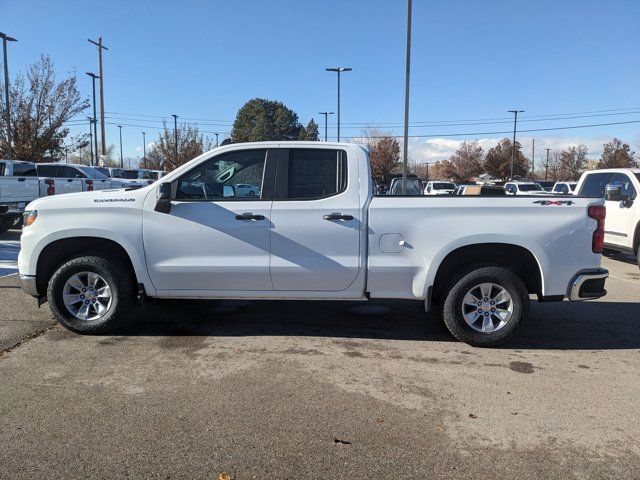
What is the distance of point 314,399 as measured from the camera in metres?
3.97

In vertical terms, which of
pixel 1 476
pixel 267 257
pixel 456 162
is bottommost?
pixel 1 476

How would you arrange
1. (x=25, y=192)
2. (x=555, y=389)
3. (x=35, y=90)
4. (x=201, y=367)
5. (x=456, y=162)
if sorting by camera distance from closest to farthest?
(x=555, y=389) → (x=201, y=367) → (x=25, y=192) → (x=35, y=90) → (x=456, y=162)

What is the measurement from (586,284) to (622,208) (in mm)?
6038

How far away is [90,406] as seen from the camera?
3.82 m

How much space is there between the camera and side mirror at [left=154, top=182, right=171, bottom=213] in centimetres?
507

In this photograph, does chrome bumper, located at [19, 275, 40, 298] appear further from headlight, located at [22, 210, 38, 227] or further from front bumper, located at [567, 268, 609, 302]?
front bumper, located at [567, 268, 609, 302]

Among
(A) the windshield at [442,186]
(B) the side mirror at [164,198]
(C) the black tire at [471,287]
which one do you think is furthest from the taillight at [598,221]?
(A) the windshield at [442,186]

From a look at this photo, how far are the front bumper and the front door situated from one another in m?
3.00

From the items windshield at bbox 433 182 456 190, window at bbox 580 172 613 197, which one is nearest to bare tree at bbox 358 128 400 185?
windshield at bbox 433 182 456 190

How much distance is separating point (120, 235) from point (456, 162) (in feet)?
211

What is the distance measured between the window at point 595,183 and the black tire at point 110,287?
951 cm

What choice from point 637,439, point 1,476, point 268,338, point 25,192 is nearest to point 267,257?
point 268,338

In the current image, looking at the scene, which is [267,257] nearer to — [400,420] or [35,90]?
[400,420]

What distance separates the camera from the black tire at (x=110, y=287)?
5.29m
